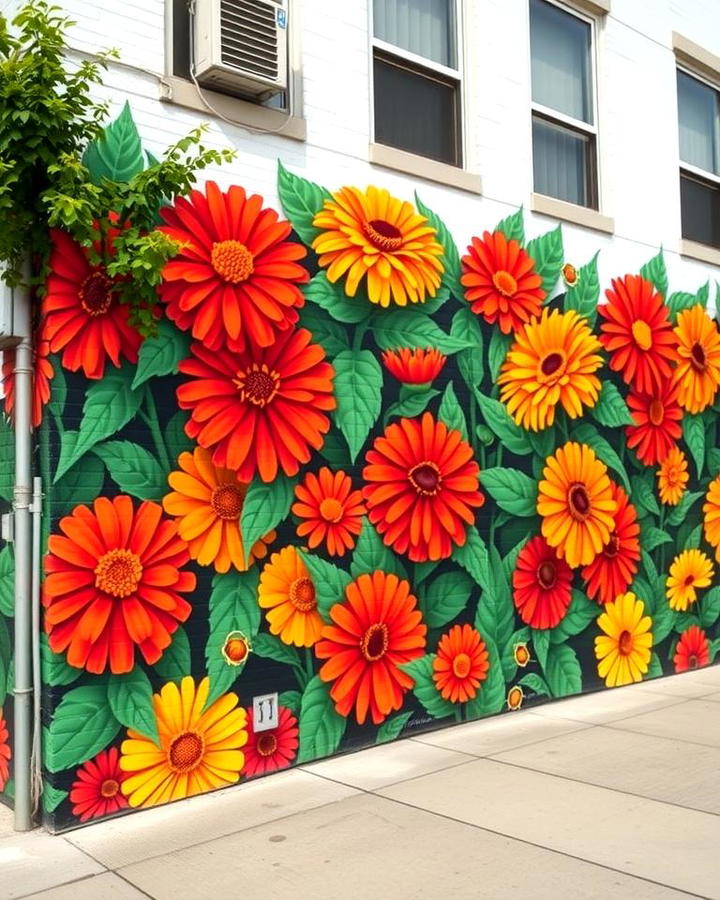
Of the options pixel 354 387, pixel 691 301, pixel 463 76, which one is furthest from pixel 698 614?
pixel 463 76

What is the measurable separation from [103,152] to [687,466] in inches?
241

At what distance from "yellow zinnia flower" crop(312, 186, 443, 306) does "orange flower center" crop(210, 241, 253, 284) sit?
22.7 inches

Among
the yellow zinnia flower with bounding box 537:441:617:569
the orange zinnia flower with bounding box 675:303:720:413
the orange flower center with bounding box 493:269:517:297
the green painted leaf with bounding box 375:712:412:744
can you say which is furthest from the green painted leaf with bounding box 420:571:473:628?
the orange zinnia flower with bounding box 675:303:720:413

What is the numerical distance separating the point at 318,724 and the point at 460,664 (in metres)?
1.30

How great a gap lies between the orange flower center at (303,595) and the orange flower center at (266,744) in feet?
2.54

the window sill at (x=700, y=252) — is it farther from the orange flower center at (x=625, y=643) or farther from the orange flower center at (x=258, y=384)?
the orange flower center at (x=258, y=384)

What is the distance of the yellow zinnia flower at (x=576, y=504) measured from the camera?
26.3ft

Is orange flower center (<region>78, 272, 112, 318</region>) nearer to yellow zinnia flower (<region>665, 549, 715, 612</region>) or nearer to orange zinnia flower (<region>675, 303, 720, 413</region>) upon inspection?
orange zinnia flower (<region>675, 303, 720, 413</region>)

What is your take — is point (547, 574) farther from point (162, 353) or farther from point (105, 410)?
point (105, 410)

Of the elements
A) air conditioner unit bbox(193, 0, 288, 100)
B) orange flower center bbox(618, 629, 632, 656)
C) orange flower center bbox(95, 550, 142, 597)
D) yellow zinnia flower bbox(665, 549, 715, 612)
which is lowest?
orange flower center bbox(618, 629, 632, 656)

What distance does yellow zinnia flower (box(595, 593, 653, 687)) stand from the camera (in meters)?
8.52

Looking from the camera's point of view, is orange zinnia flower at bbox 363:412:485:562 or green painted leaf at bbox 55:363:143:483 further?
orange zinnia flower at bbox 363:412:485:562

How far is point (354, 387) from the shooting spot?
22.4 feet

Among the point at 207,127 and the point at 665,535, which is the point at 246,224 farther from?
the point at 665,535
